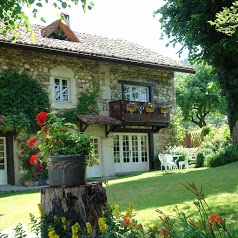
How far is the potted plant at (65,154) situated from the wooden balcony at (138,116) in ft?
38.2

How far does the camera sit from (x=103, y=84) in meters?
16.7

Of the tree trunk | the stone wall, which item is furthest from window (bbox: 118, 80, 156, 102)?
the tree trunk

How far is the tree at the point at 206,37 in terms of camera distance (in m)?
13.7

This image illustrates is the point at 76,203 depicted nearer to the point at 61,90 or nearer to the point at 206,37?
the point at 206,37

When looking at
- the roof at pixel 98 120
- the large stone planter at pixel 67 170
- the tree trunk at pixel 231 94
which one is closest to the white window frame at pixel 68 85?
the roof at pixel 98 120

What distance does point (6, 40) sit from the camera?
13508 millimetres

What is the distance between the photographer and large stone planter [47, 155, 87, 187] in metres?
4.32

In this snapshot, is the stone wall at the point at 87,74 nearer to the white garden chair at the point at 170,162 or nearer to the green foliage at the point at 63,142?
the white garden chair at the point at 170,162

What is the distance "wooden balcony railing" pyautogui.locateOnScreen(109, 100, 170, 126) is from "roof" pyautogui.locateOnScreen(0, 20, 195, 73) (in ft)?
6.36

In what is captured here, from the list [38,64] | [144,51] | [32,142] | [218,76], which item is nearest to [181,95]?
[144,51]

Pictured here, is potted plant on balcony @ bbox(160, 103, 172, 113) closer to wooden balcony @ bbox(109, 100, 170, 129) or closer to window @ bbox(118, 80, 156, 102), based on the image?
wooden balcony @ bbox(109, 100, 170, 129)

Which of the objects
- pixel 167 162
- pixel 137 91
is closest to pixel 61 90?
pixel 137 91

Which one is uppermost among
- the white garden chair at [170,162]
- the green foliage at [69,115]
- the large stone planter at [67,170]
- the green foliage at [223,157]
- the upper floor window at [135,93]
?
the upper floor window at [135,93]

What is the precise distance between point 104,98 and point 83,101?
3.78 feet
